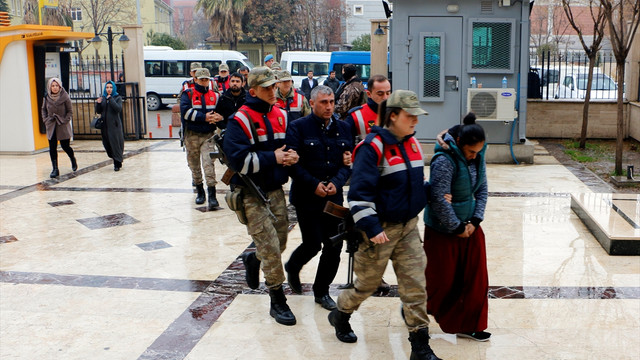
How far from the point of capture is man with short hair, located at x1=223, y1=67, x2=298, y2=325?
479 centimetres

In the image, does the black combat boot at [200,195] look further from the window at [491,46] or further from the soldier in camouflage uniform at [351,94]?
the window at [491,46]

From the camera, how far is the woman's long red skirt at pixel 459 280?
14.7 feet

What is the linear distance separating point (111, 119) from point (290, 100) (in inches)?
175

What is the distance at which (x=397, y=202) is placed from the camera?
13.6 feet

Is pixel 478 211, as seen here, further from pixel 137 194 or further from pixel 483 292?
pixel 137 194

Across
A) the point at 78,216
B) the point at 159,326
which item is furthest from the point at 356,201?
the point at 78,216

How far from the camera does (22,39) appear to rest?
13398mm

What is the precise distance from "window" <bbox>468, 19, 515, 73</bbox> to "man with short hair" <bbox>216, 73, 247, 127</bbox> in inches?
185

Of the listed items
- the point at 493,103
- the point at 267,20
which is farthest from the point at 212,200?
the point at 267,20

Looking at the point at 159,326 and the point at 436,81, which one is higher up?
the point at 436,81

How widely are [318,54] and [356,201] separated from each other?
76.5ft

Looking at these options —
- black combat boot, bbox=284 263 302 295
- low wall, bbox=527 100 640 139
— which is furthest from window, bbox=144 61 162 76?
black combat boot, bbox=284 263 302 295

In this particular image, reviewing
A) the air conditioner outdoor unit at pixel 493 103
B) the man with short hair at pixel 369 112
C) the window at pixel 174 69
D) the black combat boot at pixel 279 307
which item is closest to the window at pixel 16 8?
the window at pixel 174 69

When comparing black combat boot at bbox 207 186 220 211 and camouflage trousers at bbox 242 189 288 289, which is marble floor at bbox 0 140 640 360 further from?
camouflage trousers at bbox 242 189 288 289
